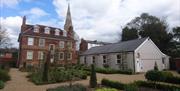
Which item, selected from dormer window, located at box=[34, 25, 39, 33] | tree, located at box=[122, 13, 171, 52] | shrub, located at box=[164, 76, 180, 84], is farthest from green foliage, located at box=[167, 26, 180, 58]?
dormer window, located at box=[34, 25, 39, 33]

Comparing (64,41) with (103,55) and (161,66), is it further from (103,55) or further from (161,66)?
(161,66)

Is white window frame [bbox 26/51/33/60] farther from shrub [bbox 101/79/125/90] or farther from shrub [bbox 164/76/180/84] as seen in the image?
shrub [bbox 164/76/180/84]

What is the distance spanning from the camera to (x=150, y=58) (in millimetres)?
31750

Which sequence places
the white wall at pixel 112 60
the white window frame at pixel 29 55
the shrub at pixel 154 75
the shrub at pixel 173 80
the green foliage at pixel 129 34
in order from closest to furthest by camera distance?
the shrub at pixel 154 75
the shrub at pixel 173 80
the white wall at pixel 112 60
the white window frame at pixel 29 55
the green foliage at pixel 129 34

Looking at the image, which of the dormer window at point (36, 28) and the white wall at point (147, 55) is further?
the dormer window at point (36, 28)

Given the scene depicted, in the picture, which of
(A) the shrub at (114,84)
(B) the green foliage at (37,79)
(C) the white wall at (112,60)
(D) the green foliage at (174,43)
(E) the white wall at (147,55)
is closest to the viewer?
(A) the shrub at (114,84)

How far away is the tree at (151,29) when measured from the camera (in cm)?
4628

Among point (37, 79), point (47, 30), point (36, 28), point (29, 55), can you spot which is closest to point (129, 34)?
point (47, 30)

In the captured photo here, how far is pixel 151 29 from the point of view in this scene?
48156 millimetres

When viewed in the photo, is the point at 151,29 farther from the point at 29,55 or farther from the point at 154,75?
the point at 154,75

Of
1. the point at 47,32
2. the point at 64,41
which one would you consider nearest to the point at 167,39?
the point at 64,41

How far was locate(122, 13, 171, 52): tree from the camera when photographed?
46281 mm

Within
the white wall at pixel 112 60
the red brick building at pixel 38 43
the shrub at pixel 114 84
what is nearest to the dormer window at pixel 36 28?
the red brick building at pixel 38 43

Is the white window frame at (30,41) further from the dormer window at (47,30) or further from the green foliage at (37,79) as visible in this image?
the green foliage at (37,79)
